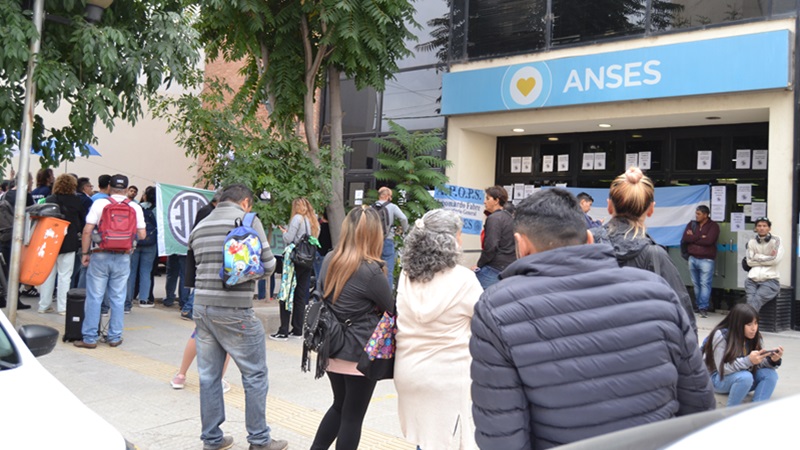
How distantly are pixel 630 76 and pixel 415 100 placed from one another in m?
5.37

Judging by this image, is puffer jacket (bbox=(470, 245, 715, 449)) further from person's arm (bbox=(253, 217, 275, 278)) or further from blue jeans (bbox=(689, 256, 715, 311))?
blue jeans (bbox=(689, 256, 715, 311))

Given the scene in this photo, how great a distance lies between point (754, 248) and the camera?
1134cm

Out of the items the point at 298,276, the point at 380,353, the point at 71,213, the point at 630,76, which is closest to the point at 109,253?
the point at 71,213

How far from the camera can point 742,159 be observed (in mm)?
13164

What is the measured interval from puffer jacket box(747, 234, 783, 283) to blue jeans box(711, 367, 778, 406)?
5449 mm

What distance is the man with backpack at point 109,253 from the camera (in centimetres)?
836

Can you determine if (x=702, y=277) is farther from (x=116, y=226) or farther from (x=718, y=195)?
(x=116, y=226)

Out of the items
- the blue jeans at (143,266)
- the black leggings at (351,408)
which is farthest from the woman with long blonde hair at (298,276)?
the black leggings at (351,408)

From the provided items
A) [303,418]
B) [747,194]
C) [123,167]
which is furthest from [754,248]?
[123,167]

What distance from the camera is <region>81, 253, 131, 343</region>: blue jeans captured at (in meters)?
8.37

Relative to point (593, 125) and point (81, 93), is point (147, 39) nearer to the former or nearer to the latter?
point (81, 93)

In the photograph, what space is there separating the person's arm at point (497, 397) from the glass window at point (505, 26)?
12991 millimetres

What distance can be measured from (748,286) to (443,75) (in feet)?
25.1

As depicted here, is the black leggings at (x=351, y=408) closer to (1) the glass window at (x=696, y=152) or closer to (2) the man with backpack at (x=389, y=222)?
(2) the man with backpack at (x=389, y=222)
